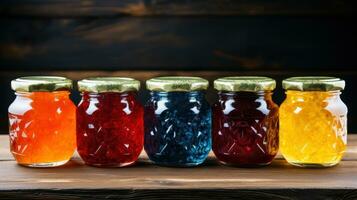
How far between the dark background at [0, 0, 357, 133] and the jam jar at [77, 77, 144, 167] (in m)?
1.20

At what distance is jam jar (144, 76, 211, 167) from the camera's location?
116cm

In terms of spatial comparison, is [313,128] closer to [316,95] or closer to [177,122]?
[316,95]

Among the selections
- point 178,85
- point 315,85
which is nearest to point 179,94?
point 178,85

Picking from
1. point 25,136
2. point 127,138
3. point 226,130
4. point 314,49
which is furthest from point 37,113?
point 314,49

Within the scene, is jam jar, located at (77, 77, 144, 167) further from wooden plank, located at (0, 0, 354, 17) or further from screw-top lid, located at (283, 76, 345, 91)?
wooden plank, located at (0, 0, 354, 17)

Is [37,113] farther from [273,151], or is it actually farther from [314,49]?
[314,49]

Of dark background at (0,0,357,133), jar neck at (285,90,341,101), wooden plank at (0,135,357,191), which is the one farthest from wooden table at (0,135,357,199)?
dark background at (0,0,357,133)

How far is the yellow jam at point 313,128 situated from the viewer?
1.15m

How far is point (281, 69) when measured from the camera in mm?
2383

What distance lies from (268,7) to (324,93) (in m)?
1.22

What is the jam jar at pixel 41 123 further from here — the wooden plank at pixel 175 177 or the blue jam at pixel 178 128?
the blue jam at pixel 178 128

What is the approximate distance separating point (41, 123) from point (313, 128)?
0.45 metres

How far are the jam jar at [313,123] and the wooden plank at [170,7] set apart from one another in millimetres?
1189

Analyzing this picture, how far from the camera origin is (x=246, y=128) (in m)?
1.15
